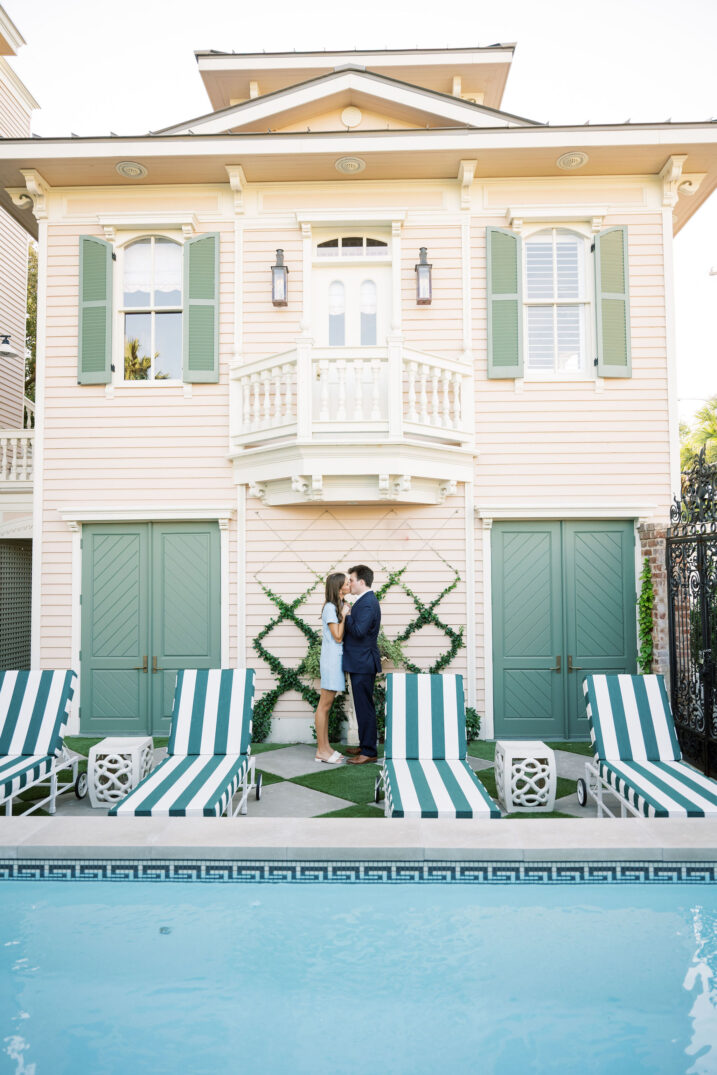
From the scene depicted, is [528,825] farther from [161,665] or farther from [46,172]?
[46,172]

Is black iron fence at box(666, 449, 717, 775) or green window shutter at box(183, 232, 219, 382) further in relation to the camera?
green window shutter at box(183, 232, 219, 382)

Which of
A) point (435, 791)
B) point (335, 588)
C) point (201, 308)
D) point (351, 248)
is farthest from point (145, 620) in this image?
point (351, 248)

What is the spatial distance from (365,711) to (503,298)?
203 inches

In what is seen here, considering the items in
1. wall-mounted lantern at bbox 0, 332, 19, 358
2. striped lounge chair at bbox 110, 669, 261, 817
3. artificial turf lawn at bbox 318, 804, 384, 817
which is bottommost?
artificial turf lawn at bbox 318, 804, 384, 817

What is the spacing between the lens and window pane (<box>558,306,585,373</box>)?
344 inches

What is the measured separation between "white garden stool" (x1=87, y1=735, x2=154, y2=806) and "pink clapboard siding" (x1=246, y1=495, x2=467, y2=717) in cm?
278

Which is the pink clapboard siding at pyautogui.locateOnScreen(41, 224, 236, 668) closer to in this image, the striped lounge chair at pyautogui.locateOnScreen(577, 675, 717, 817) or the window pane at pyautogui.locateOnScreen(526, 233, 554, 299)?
the window pane at pyautogui.locateOnScreen(526, 233, 554, 299)

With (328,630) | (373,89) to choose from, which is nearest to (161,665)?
(328,630)

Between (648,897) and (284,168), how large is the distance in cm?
829

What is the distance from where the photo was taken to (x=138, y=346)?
8.90m

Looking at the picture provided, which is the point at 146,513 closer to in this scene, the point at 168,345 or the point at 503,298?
the point at 168,345

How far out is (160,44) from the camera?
13859 mm

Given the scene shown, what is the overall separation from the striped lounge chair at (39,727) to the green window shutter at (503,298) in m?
5.95

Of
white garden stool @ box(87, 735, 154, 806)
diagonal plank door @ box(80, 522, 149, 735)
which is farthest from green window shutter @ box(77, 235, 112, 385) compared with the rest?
white garden stool @ box(87, 735, 154, 806)
